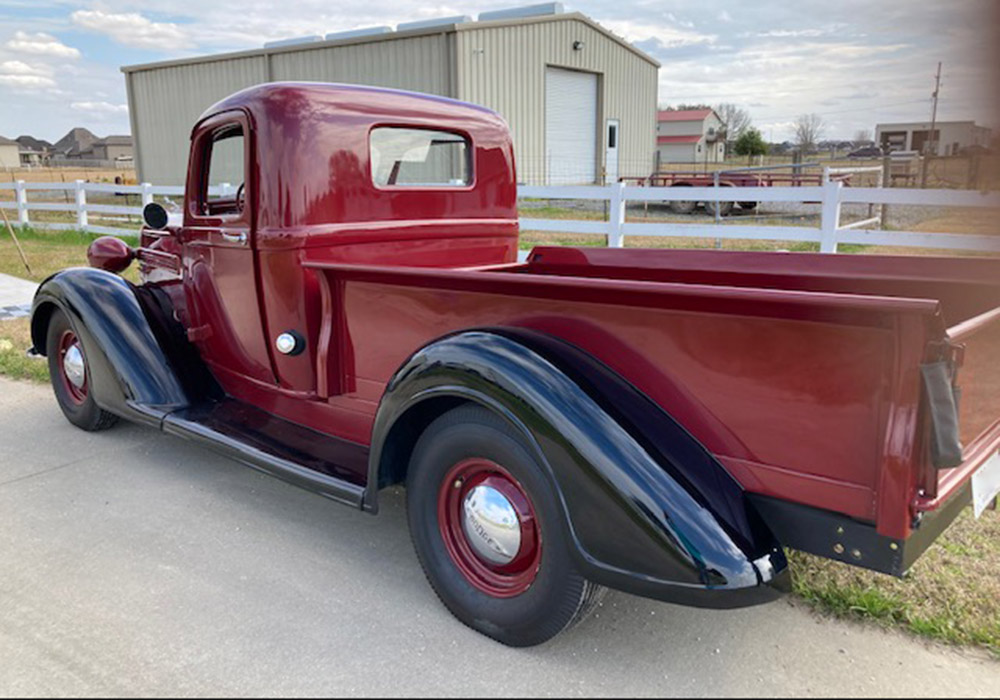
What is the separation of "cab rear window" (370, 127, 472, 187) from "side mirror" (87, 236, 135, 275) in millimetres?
2123

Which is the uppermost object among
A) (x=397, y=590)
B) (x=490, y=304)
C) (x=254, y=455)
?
(x=490, y=304)

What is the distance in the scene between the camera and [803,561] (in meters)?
3.10

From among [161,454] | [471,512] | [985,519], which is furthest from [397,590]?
[985,519]

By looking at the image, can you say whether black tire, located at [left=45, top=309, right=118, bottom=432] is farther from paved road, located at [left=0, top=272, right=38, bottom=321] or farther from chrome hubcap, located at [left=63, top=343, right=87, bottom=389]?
paved road, located at [left=0, top=272, right=38, bottom=321]

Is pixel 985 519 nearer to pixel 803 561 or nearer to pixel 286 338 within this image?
pixel 803 561

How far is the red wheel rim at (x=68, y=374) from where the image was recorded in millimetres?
4516

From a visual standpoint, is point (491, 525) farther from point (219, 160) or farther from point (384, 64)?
point (384, 64)

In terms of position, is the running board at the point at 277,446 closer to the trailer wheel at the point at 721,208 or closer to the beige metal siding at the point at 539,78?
the trailer wheel at the point at 721,208

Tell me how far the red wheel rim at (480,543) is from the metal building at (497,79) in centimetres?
1762

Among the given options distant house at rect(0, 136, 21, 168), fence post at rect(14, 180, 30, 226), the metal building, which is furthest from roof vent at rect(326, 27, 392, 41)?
distant house at rect(0, 136, 21, 168)

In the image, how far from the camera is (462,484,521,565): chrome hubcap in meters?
2.54

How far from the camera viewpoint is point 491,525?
2.58m

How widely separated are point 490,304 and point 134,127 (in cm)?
2688

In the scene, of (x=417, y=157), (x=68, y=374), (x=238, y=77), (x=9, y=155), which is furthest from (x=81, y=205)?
(x=9, y=155)
